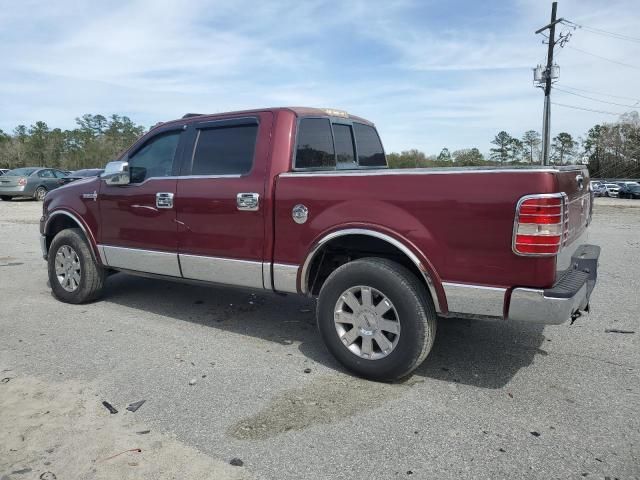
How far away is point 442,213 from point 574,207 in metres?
1.07

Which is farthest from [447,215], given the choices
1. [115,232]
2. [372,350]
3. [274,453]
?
[115,232]

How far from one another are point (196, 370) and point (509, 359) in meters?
2.42

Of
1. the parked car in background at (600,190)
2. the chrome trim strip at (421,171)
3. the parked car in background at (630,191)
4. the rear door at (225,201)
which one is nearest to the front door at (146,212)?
the rear door at (225,201)

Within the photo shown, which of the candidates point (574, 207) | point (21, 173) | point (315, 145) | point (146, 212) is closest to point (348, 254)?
point (315, 145)

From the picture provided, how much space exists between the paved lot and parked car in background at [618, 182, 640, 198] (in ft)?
138

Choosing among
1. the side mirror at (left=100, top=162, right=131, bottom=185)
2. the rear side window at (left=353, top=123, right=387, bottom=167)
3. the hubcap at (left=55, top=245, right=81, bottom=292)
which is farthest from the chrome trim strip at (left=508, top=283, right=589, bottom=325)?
the hubcap at (left=55, top=245, right=81, bottom=292)

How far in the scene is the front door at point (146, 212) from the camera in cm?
475

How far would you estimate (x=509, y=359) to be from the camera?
4008 millimetres

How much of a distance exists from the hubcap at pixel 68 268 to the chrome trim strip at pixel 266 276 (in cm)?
258

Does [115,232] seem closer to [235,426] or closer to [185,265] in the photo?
Answer: [185,265]

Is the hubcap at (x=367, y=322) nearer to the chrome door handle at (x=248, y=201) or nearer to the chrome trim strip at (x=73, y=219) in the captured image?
the chrome door handle at (x=248, y=201)

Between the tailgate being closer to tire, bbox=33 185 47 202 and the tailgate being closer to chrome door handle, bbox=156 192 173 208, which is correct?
chrome door handle, bbox=156 192 173 208

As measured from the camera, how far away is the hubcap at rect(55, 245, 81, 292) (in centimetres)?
561

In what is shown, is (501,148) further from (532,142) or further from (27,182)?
(27,182)
